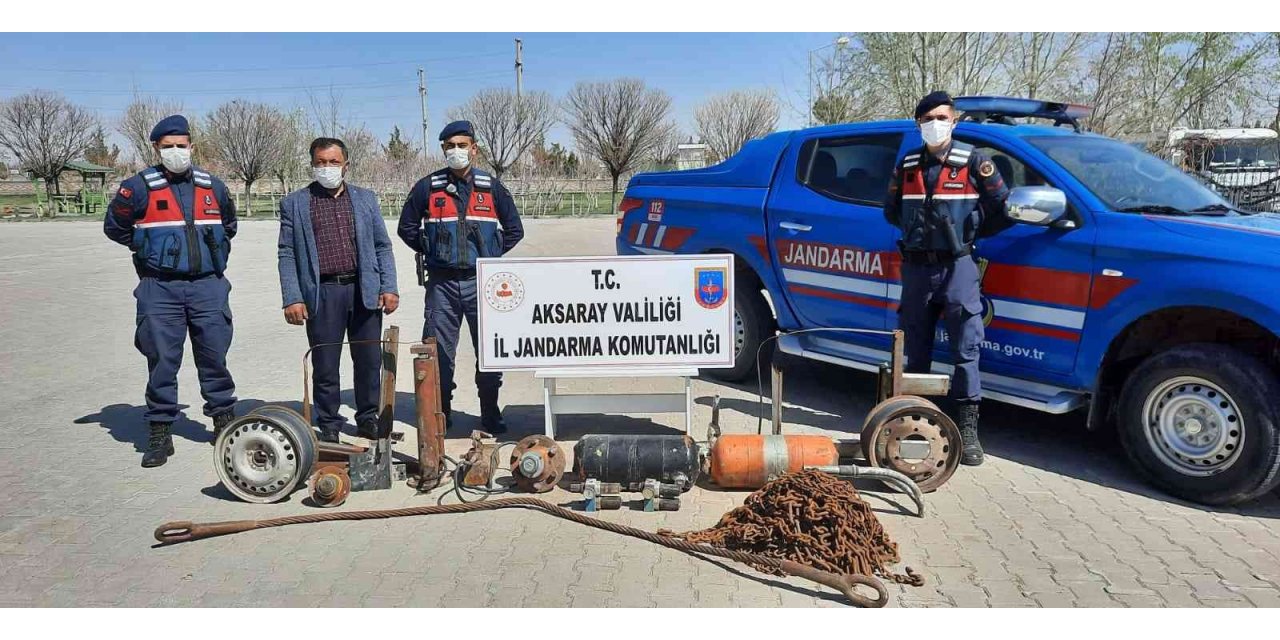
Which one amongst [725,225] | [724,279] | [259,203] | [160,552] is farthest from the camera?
[259,203]

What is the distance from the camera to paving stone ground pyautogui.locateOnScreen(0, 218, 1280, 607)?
367cm

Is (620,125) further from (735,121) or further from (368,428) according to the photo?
(368,428)

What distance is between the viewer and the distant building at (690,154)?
44875 mm

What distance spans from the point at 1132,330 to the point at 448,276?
13.0ft

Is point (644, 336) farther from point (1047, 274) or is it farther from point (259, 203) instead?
point (259, 203)

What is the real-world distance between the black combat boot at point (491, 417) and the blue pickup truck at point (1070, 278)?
1.98m

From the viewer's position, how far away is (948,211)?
5059 mm

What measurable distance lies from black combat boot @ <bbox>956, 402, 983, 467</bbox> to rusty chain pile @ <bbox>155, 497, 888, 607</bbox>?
5.77ft

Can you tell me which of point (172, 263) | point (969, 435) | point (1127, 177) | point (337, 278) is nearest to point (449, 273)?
point (337, 278)

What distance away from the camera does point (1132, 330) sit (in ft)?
15.6

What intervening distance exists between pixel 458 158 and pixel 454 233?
1.53 feet

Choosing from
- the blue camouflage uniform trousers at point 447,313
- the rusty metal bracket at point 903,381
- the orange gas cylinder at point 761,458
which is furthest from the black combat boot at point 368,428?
the rusty metal bracket at point 903,381

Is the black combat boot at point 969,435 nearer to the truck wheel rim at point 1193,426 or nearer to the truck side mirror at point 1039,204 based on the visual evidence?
the truck wheel rim at point 1193,426

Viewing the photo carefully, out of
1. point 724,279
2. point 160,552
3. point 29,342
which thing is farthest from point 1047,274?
point 29,342
